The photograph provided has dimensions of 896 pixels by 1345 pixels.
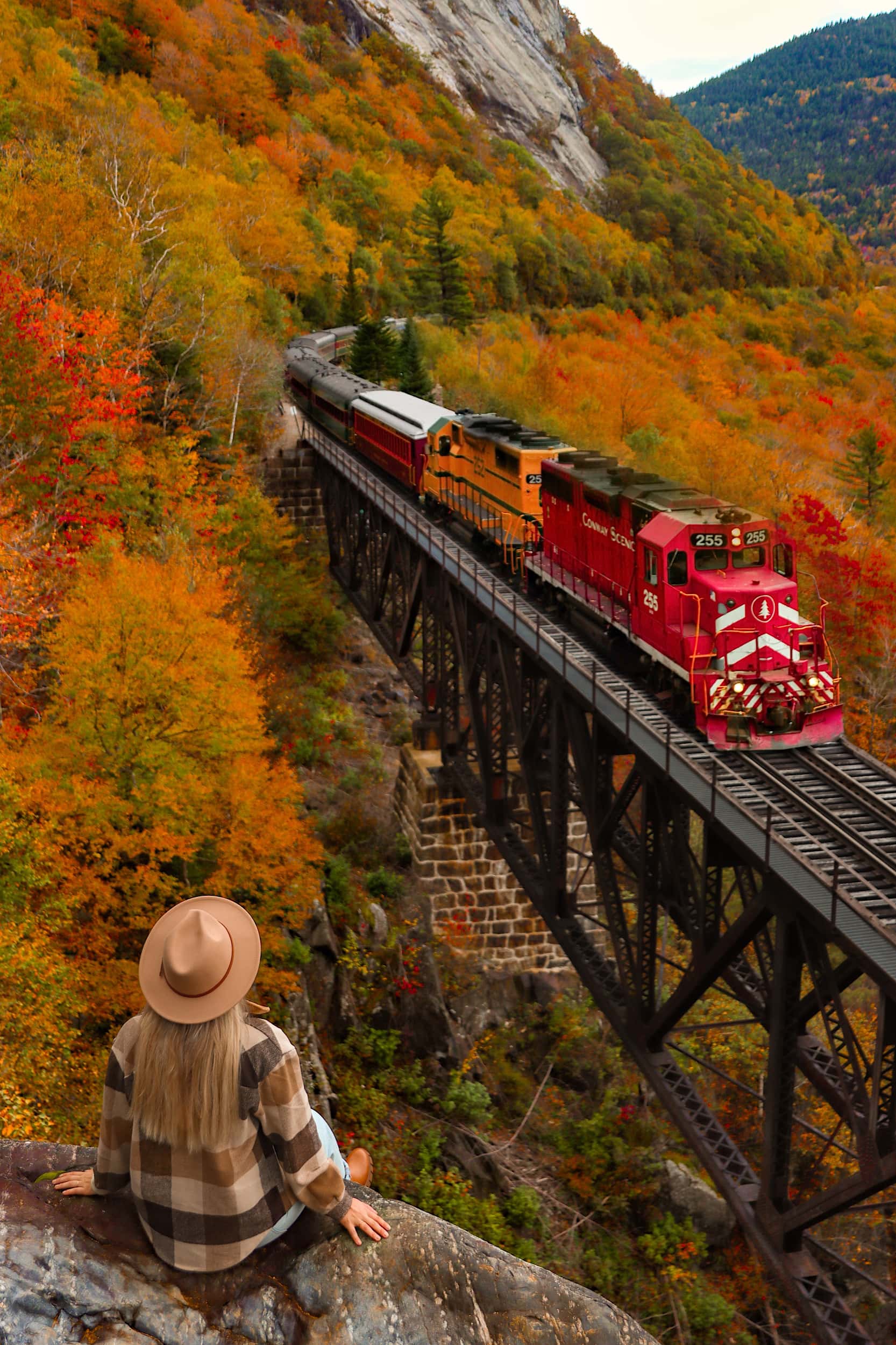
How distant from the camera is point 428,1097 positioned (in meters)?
28.8

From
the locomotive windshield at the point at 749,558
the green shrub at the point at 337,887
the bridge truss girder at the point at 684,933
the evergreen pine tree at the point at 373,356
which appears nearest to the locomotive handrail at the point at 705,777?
the bridge truss girder at the point at 684,933

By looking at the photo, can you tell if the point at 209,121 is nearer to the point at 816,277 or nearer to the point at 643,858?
the point at 643,858

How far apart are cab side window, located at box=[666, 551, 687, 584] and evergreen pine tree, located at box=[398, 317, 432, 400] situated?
4721 cm

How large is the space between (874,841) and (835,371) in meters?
115

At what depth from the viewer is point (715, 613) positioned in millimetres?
→ 19750

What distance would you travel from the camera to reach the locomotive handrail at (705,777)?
12242 millimetres

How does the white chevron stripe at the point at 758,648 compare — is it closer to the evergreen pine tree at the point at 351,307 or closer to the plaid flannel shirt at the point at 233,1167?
the plaid flannel shirt at the point at 233,1167

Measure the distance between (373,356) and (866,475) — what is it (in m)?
33.5

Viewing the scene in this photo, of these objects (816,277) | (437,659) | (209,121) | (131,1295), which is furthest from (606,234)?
(131,1295)

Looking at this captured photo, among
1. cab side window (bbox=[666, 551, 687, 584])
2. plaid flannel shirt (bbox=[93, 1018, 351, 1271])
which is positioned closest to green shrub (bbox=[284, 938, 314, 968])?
cab side window (bbox=[666, 551, 687, 584])

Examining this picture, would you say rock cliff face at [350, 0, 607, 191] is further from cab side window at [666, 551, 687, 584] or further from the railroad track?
the railroad track

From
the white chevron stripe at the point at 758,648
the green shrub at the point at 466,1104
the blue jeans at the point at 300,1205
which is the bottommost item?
the green shrub at the point at 466,1104

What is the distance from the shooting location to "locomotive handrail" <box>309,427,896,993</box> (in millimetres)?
12242

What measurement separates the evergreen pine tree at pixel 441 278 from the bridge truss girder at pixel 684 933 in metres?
64.3
